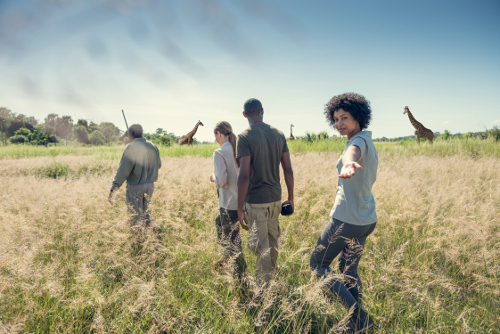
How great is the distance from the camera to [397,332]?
2057mm

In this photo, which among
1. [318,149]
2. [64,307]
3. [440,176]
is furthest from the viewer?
[318,149]

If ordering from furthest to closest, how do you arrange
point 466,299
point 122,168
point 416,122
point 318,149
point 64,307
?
1. point 318,149
2. point 416,122
3. point 122,168
4. point 466,299
5. point 64,307

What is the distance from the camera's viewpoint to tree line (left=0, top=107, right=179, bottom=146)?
43869 millimetres

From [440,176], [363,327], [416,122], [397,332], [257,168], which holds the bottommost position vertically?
[397,332]

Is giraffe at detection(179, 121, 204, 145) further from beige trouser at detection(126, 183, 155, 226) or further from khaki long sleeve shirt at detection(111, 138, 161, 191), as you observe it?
beige trouser at detection(126, 183, 155, 226)

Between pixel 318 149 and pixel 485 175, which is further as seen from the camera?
pixel 318 149

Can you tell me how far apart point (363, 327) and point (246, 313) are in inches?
40.8

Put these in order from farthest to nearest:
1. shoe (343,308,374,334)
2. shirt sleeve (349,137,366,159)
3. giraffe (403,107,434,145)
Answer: giraffe (403,107,434,145) < shoe (343,308,374,334) < shirt sleeve (349,137,366,159)

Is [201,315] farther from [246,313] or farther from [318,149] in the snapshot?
[318,149]

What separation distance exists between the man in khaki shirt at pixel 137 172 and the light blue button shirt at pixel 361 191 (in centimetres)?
298

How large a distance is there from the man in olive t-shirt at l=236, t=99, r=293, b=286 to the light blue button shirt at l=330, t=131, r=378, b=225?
2.64ft

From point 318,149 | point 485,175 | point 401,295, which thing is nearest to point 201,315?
point 401,295

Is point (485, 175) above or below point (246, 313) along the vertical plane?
above

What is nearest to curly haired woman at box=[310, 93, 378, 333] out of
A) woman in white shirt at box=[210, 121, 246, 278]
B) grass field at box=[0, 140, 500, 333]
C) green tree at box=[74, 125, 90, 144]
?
grass field at box=[0, 140, 500, 333]
